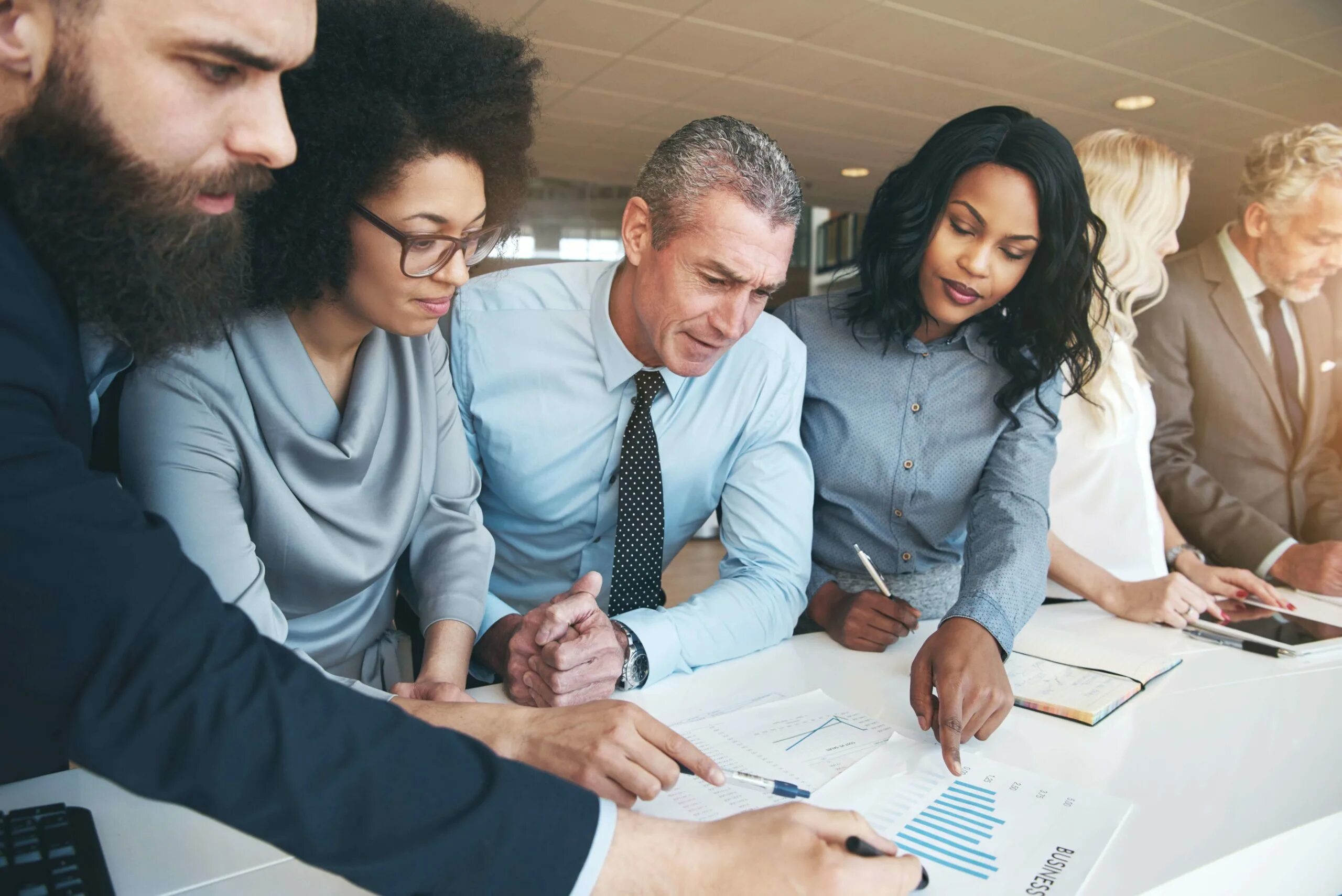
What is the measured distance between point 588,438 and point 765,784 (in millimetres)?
950

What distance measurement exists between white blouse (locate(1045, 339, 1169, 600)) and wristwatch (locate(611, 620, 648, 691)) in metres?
1.34

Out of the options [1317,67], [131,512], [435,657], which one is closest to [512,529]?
[435,657]

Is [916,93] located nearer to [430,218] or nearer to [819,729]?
[430,218]

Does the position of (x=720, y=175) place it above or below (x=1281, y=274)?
below

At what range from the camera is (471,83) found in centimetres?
141

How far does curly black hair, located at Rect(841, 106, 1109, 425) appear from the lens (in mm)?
1926

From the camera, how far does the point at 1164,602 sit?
191 centimetres

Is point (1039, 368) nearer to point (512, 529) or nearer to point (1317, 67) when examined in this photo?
point (512, 529)

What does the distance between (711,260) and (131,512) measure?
1196 millimetres

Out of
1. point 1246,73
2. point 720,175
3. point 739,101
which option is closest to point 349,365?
point 720,175

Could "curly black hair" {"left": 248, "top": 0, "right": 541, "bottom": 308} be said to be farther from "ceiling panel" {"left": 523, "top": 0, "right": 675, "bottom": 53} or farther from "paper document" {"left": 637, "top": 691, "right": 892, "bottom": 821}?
"ceiling panel" {"left": 523, "top": 0, "right": 675, "bottom": 53}

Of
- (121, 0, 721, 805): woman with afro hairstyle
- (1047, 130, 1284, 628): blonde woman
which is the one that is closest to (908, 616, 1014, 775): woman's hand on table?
(121, 0, 721, 805): woman with afro hairstyle

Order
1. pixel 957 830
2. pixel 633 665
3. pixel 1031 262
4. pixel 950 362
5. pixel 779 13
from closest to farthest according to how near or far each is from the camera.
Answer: pixel 957 830, pixel 633 665, pixel 1031 262, pixel 950 362, pixel 779 13

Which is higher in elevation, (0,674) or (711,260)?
(711,260)
